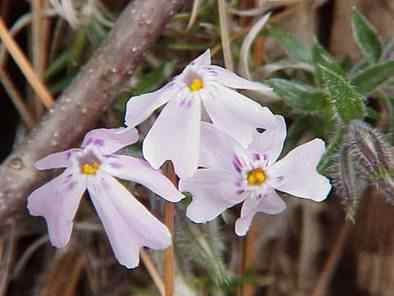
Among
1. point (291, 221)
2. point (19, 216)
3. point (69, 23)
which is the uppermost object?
point (69, 23)

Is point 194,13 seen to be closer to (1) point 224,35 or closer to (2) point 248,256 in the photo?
(1) point 224,35

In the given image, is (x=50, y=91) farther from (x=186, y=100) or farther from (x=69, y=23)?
(x=186, y=100)

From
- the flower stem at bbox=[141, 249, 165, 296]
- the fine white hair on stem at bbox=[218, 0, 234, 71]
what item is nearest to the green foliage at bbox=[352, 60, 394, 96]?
the fine white hair on stem at bbox=[218, 0, 234, 71]

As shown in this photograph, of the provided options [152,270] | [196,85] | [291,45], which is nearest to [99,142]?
[196,85]

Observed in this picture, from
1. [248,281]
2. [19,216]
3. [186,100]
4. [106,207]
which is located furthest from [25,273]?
[186,100]

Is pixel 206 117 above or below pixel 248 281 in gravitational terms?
above

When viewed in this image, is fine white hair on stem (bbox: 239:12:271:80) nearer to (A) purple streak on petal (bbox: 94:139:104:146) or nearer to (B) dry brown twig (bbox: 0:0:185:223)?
(B) dry brown twig (bbox: 0:0:185:223)
